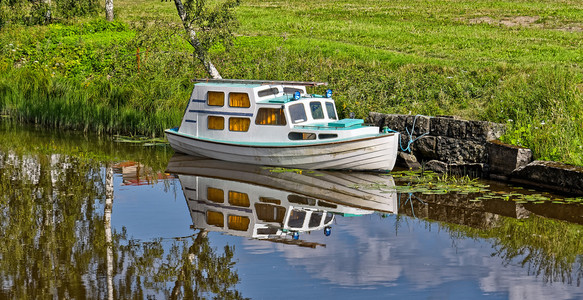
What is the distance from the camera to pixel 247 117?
19969mm

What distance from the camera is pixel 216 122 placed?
20.7m

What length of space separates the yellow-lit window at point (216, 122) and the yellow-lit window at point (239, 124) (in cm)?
30

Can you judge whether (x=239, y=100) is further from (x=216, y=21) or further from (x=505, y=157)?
(x=216, y=21)

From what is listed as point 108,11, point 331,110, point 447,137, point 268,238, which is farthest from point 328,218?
point 108,11

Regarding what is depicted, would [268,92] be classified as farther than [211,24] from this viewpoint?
No

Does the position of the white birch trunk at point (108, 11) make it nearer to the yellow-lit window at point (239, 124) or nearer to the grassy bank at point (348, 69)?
the grassy bank at point (348, 69)

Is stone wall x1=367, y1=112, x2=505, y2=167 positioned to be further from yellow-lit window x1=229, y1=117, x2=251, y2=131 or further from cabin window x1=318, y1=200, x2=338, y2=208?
cabin window x1=318, y1=200, x2=338, y2=208

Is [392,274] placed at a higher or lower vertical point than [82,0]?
lower

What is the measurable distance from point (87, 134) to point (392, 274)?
16.9 meters

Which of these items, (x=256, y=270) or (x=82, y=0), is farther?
(x=82, y=0)

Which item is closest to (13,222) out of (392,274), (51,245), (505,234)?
(51,245)

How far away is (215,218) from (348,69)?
14.6m

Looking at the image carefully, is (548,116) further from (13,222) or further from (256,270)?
(13,222)

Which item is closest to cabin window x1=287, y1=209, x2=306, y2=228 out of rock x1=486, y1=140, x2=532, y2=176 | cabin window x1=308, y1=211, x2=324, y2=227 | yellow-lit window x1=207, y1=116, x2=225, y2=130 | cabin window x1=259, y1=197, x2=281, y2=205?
cabin window x1=308, y1=211, x2=324, y2=227
